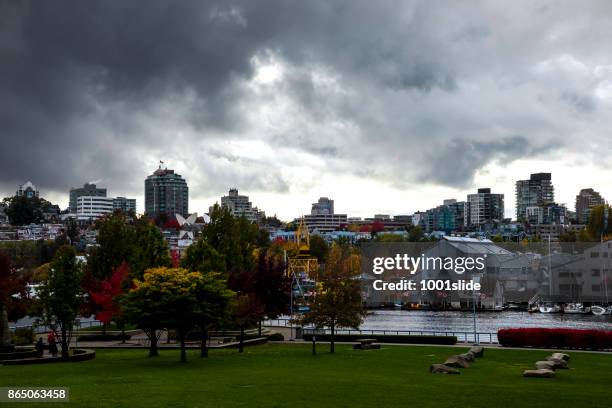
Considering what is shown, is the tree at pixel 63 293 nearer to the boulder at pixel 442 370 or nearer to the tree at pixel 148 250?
the boulder at pixel 442 370

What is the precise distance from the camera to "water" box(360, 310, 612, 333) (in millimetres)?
100312

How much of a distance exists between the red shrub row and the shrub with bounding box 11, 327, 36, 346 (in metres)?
36.2

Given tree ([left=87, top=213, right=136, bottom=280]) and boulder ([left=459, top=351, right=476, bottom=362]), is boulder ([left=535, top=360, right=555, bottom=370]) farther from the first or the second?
tree ([left=87, top=213, right=136, bottom=280])

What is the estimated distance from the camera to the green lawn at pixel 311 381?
89.9 ft

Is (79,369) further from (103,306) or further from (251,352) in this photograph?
(103,306)

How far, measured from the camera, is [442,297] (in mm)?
145875

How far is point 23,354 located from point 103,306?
18287 mm

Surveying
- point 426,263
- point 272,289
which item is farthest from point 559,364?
point 426,263

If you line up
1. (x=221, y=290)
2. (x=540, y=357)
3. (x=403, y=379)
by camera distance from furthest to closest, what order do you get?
1. (x=540, y=357)
2. (x=221, y=290)
3. (x=403, y=379)

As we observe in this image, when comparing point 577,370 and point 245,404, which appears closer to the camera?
point 245,404

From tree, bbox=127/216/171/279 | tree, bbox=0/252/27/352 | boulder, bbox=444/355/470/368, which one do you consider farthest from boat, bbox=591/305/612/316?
tree, bbox=0/252/27/352

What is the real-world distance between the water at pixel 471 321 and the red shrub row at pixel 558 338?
33519 mm

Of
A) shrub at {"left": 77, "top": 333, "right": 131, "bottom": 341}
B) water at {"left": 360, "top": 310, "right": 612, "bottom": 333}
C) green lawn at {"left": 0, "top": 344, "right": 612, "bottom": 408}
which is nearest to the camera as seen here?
green lawn at {"left": 0, "top": 344, "right": 612, "bottom": 408}

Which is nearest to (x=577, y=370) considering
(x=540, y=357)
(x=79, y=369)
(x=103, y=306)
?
(x=540, y=357)
